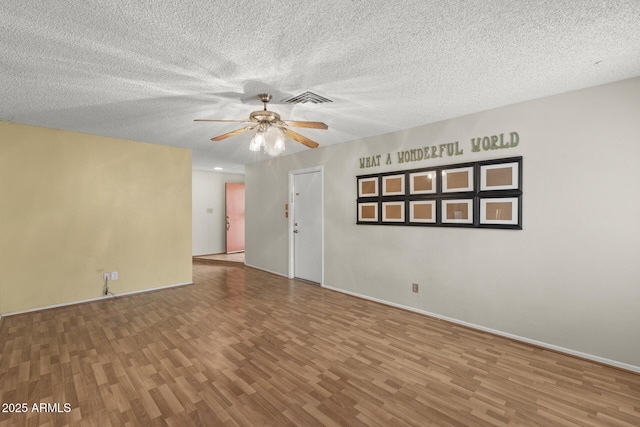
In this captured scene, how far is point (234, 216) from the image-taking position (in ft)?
27.4

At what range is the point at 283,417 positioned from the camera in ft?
5.95

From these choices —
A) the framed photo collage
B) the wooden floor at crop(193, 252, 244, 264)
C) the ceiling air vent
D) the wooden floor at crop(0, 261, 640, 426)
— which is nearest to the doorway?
the wooden floor at crop(193, 252, 244, 264)

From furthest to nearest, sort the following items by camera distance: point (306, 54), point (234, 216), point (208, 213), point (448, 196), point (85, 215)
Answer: point (234, 216) → point (208, 213) → point (85, 215) → point (448, 196) → point (306, 54)

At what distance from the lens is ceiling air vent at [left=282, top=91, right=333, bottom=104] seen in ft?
8.86

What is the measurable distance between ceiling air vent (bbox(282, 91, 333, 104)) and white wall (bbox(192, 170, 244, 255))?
19.7ft

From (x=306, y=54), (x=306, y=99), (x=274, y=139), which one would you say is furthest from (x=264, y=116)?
(x=306, y=54)

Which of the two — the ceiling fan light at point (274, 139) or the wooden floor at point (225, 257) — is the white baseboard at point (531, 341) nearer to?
the ceiling fan light at point (274, 139)

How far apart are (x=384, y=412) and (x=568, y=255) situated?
2277mm

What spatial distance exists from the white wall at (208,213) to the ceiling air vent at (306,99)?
19.7ft

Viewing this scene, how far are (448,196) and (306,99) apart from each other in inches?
80.2

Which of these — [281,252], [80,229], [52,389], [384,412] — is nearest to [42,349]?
[52,389]

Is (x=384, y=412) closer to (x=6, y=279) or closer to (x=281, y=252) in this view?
(x=281, y=252)

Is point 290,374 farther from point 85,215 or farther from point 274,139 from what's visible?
point 85,215

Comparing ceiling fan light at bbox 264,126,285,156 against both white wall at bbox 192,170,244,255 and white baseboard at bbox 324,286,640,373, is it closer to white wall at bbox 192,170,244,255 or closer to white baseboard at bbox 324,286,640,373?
white baseboard at bbox 324,286,640,373
